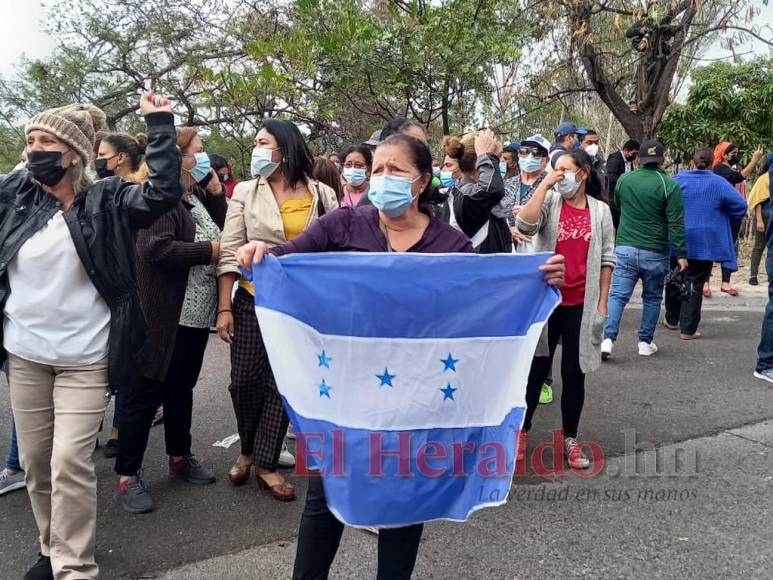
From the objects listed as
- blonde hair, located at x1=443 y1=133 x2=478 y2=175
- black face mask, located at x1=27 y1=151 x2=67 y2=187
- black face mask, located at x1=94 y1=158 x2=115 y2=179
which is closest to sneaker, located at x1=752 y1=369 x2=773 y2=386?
blonde hair, located at x1=443 y1=133 x2=478 y2=175

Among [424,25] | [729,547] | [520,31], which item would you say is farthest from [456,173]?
[520,31]

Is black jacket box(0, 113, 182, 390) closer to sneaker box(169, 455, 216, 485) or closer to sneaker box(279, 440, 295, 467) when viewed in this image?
sneaker box(169, 455, 216, 485)

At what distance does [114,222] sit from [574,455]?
2.87 m

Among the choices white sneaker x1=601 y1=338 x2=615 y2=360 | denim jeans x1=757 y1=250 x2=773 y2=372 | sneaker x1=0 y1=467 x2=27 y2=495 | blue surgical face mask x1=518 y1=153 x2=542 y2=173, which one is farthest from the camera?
white sneaker x1=601 y1=338 x2=615 y2=360

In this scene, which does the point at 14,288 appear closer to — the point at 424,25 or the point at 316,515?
the point at 316,515

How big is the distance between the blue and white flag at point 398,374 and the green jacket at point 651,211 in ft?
14.4

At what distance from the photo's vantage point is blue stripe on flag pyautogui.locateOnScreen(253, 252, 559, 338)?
7.22ft

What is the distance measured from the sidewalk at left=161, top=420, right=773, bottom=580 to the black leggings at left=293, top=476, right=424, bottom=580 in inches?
24.4

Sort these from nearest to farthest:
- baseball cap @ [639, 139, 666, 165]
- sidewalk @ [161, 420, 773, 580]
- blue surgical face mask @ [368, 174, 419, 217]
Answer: blue surgical face mask @ [368, 174, 419, 217], sidewalk @ [161, 420, 773, 580], baseball cap @ [639, 139, 666, 165]

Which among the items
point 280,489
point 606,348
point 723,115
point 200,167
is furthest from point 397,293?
point 723,115

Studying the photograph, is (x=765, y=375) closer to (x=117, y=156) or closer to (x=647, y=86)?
(x=117, y=156)

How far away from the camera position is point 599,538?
3.11 metres

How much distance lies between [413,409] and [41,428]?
159cm

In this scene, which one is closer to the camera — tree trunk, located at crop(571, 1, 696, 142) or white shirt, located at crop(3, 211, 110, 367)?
white shirt, located at crop(3, 211, 110, 367)
